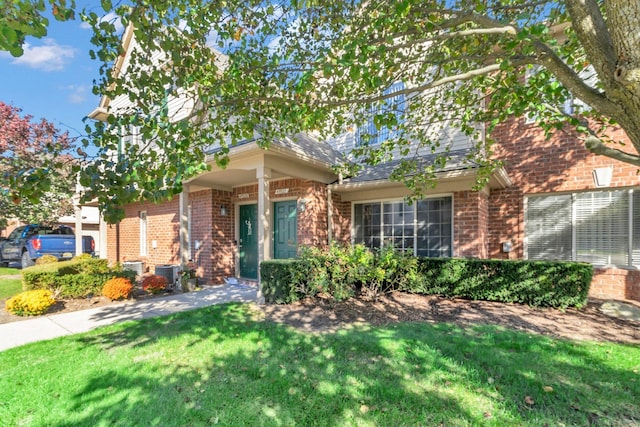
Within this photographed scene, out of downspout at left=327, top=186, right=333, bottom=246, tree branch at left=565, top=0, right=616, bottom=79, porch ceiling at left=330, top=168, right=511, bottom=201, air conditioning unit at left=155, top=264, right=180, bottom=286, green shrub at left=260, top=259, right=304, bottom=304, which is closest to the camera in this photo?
tree branch at left=565, top=0, right=616, bottom=79

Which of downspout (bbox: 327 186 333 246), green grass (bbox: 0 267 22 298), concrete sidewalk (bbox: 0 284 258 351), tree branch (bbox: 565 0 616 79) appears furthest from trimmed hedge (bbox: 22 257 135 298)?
tree branch (bbox: 565 0 616 79)

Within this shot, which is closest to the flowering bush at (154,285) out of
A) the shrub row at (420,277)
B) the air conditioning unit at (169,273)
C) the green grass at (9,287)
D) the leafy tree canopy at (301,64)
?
the air conditioning unit at (169,273)

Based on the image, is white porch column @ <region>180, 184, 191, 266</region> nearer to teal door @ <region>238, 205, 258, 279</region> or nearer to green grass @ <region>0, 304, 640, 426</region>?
teal door @ <region>238, 205, 258, 279</region>

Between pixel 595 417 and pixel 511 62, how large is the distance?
11.8 feet

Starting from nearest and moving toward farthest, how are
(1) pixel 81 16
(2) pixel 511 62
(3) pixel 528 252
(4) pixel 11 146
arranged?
(1) pixel 81 16, (2) pixel 511 62, (3) pixel 528 252, (4) pixel 11 146

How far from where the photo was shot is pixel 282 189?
29.6 feet

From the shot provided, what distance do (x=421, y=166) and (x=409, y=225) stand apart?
Answer: 1.75 m

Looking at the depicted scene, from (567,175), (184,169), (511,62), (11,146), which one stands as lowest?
(184,169)

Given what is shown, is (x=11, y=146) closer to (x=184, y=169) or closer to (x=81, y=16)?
(x=81, y=16)

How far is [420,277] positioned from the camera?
23.0ft

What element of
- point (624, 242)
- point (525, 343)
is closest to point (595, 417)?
point (525, 343)

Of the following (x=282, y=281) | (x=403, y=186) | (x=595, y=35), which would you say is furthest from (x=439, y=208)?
(x=595, y=35)

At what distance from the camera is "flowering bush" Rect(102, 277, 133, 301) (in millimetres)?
7234

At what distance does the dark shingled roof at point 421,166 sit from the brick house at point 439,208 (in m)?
0.05
